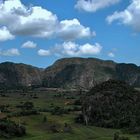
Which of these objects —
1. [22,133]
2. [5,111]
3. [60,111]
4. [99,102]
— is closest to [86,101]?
[99,102]

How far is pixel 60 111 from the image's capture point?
474ft

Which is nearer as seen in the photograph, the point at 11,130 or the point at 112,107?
the point at 11,130

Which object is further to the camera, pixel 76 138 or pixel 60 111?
pixel 60 111

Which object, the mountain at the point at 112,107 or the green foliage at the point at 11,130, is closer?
the green foliage at the point at 11,130

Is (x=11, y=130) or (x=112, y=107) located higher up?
(x=112, y=107)

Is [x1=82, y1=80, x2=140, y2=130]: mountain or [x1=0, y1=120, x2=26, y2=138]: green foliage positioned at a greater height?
[x1=82, y1=80, x2=140, y2=130]: mountain

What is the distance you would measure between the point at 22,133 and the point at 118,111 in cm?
3674

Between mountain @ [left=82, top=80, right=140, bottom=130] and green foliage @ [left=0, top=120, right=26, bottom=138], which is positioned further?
mountain @ [left=82, top=80, right=140, bottom=130]

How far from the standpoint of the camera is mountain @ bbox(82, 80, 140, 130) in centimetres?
12294

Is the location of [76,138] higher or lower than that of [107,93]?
lower

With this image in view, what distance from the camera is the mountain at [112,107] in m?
123

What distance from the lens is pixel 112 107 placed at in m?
130

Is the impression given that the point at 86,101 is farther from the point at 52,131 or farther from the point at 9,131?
the point at 9,131

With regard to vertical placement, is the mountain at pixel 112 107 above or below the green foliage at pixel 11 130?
above
